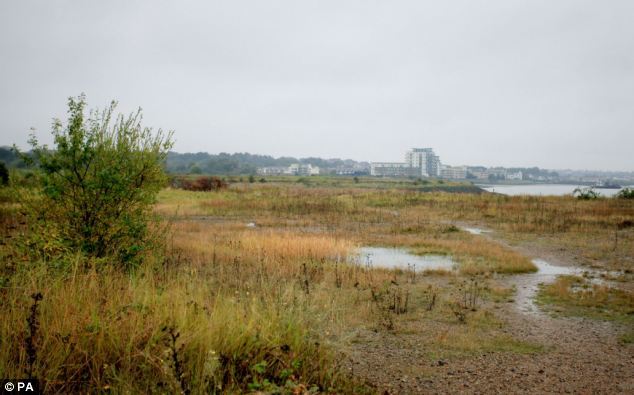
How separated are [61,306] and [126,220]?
5.15 m

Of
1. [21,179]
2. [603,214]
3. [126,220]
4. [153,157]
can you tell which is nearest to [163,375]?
[126,220]

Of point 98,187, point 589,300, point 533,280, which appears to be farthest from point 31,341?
point 533,280

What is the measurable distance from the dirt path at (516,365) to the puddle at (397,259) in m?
7.23

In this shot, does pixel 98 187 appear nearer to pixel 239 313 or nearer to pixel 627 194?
pixel 239 313

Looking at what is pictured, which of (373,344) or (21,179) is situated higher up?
(21,179)

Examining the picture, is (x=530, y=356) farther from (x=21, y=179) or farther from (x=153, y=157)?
(x=21, y=179)

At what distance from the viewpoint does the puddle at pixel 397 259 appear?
1734 centimetres

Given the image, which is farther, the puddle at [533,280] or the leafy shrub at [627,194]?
the leafy shrub at [627,194]

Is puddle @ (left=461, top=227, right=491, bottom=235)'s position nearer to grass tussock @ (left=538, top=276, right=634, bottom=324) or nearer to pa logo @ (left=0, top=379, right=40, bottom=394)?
grass tussock @ (left=538, top=276, right=634, bottom=324)

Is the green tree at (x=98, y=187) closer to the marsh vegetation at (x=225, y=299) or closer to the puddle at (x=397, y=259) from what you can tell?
the marsh vegetation at (x=225, y=299)

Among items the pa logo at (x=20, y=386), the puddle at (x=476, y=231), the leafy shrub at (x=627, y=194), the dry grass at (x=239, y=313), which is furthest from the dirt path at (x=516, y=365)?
the leafy shrub at (x=627, y=194)

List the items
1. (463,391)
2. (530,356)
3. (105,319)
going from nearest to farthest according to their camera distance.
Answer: (105,319)
(463,391)
(530,356)

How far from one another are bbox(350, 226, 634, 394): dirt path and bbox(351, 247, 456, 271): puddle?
723 cm

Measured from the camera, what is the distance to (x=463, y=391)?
668 cm
